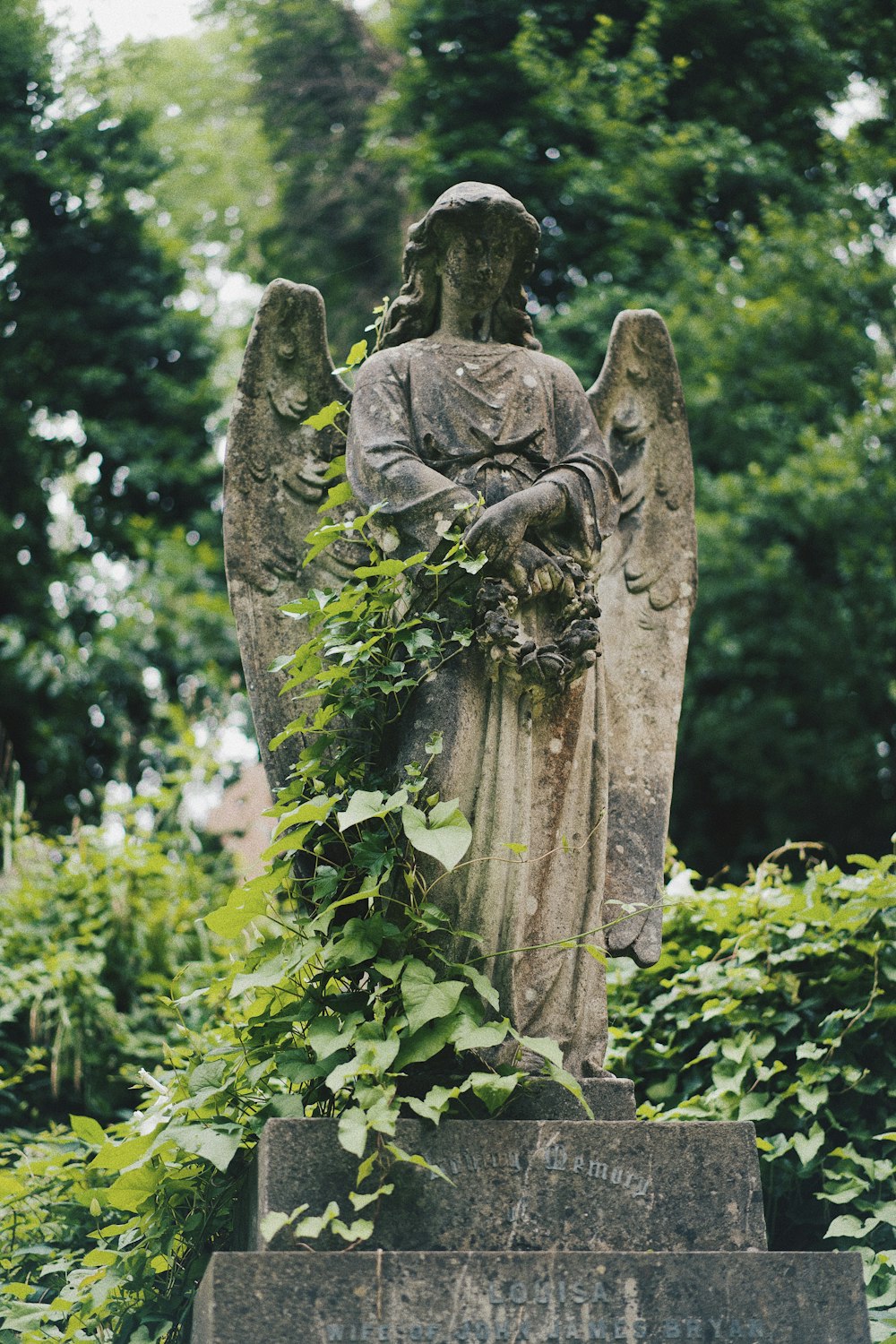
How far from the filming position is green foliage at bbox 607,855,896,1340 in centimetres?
602

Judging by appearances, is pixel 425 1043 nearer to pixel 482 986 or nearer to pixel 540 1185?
pixel 482 986

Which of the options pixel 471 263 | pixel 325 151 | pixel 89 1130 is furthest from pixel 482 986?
pixel 325 151

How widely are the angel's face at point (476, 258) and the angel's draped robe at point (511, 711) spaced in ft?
0.63

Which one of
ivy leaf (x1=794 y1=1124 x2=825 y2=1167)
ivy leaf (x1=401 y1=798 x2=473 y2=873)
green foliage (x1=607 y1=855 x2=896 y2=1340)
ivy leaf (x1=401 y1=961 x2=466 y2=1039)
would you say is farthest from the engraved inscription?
ivy leaf (x1=794 y1=1124 x2=825 y2=1167)

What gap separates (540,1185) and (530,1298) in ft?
1.18

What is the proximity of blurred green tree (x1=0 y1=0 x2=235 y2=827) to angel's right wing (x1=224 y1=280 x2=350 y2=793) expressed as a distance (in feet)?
24.5

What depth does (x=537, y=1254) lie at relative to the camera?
3873mm

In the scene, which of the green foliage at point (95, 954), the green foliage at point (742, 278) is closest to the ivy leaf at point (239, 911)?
the green foliage at point (95, 954)

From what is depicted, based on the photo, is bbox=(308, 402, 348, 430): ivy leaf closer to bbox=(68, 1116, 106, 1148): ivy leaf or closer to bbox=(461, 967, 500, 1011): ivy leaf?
bbox=(461, 967, 500, 1011): ivy leaf

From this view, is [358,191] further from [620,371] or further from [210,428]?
[620,371]

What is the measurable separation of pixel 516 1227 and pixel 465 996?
1.95 feet

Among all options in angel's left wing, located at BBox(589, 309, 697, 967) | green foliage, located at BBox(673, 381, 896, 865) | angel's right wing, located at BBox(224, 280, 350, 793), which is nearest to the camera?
angel's left wing, located at BBox(589, 309, 697, 967)

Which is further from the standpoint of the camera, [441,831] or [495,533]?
[495,533]

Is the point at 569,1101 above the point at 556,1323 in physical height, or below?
above
